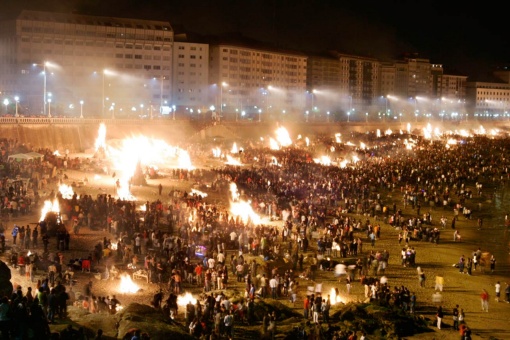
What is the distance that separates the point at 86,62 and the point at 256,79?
36.7 metres

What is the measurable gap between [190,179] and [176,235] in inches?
580

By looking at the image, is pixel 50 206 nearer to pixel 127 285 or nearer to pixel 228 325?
pixel 127 285

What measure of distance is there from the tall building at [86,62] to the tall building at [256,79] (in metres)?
12.3

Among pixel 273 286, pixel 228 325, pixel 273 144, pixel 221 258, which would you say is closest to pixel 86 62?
pixel 273 144

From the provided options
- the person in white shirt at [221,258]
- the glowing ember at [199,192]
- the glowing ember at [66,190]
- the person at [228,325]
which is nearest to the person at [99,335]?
the person at [228,325]

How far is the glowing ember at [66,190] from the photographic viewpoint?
29.3 metres

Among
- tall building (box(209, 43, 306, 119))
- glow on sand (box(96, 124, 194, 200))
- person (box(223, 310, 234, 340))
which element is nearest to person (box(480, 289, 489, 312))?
person (box(223, 310, 234, 340))

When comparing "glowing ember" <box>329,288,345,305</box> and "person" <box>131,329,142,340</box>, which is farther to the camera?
"glowing ember" <box>329,288,345,305</box>

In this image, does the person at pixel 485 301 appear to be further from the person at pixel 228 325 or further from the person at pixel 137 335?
the person at pixel 137 335

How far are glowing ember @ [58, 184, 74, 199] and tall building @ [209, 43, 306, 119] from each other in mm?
62462

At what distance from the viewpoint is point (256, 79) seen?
10994 cm

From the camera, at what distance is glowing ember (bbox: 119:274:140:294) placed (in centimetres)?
1792

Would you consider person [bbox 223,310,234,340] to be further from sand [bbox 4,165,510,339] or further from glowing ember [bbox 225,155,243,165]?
glowing ember [bbox 225,155,243,165]

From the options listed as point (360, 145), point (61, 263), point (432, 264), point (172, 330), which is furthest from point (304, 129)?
point (172, 330)
